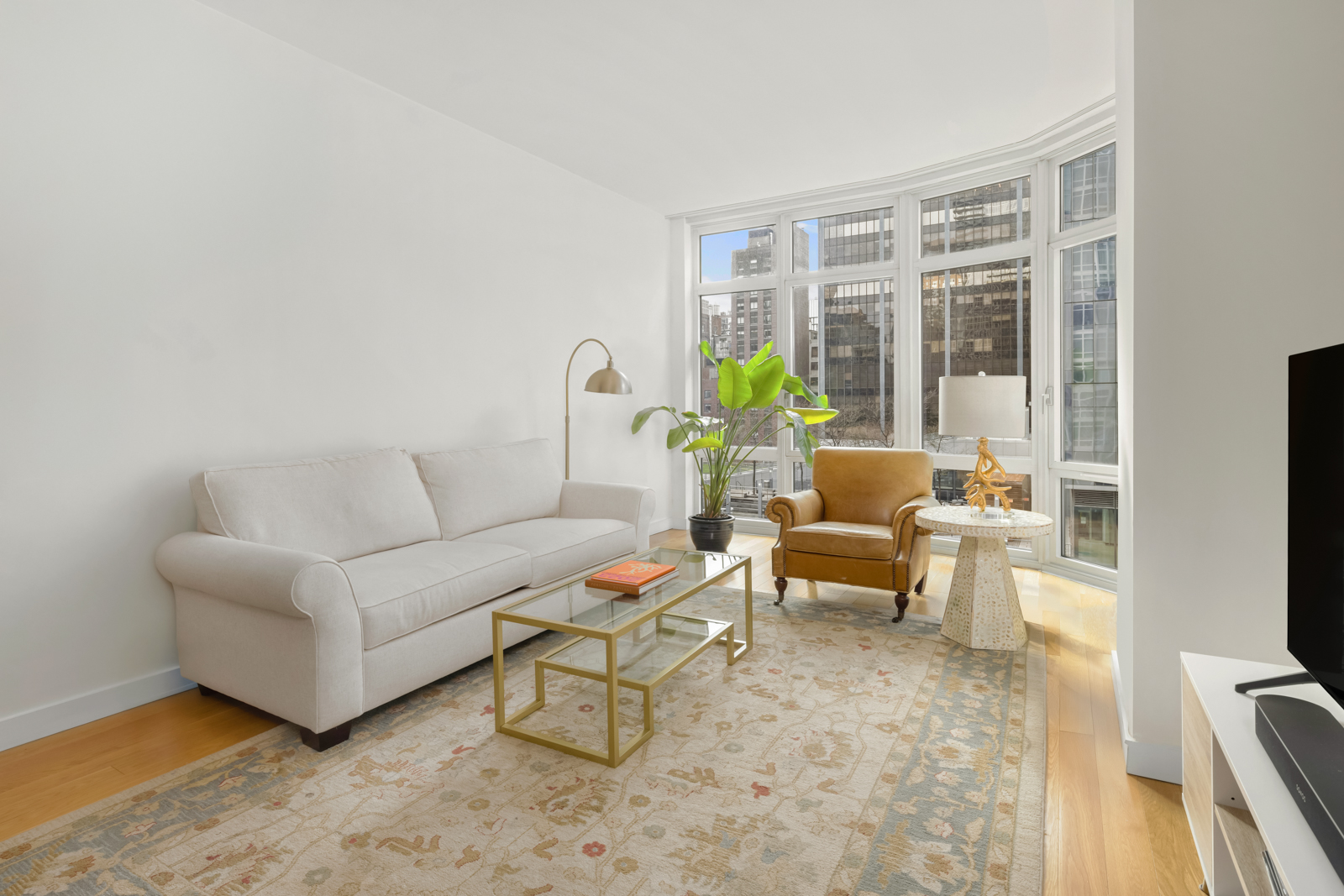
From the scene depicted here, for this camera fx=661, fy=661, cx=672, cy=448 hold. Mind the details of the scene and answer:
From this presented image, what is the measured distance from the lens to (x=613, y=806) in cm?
186

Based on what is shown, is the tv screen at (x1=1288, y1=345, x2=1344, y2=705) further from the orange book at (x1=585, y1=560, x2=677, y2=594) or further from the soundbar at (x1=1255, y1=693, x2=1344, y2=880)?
the orange book at (x1=585, y1=560, x2=677, y2=594)

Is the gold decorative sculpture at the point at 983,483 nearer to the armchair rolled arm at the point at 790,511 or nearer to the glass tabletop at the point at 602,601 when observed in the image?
the armchair rolled arm at the point at 790,511

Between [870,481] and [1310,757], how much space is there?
2.89 metres

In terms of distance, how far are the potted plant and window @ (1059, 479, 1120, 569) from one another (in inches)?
64.1

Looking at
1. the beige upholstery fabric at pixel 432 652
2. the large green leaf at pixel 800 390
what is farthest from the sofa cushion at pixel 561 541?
the large green leaf at pixel 800 390

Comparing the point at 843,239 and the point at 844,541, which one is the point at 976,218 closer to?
the point at 843,239

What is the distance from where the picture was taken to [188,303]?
2.70 metres

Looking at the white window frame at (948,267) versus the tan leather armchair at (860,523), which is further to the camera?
the white window frame at (948,267)

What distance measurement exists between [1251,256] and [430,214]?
11.8 feet

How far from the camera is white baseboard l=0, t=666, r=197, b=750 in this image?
7.36 feet

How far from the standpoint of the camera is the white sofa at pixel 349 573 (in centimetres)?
217

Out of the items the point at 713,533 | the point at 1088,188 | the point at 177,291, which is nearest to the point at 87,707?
the point at 177,291

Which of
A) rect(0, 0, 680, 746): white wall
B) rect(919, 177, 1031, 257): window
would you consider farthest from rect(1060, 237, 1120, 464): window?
rect(0, 0, 680, 746): white wall

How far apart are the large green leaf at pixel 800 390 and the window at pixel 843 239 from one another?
1.09 m
